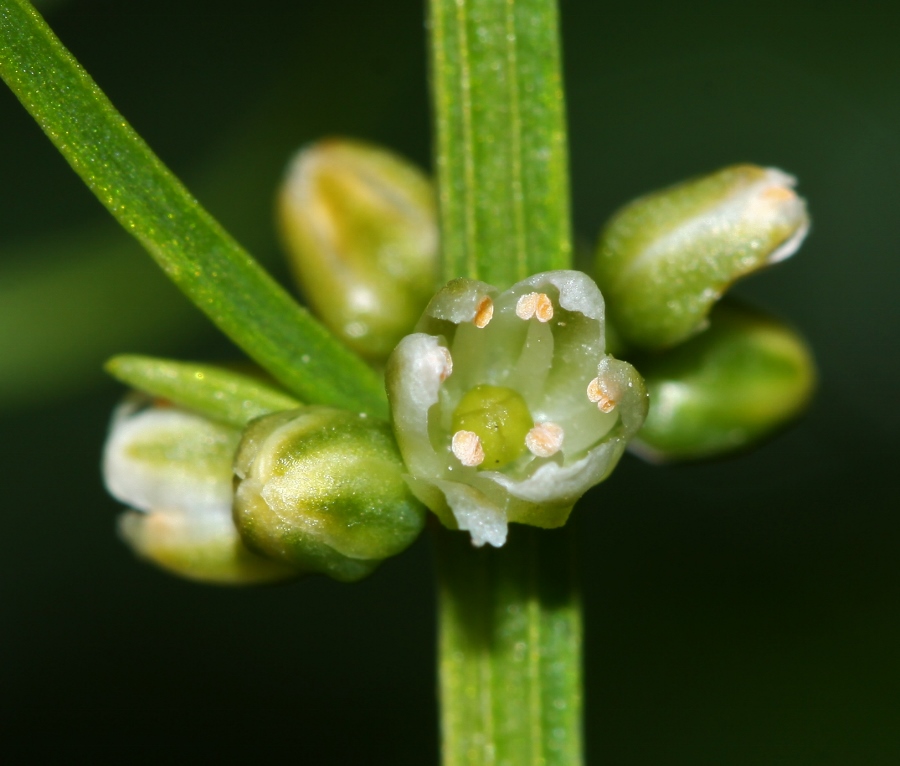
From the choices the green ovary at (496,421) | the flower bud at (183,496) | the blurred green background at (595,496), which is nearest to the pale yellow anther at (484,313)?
the green ovary at (496,421)

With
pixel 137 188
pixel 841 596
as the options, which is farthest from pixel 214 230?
pixel 841 596

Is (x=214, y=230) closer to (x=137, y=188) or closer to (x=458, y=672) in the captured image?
(x=137, y=188)

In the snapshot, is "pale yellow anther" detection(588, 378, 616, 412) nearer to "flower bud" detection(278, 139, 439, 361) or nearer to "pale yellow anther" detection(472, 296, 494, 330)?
"pale yellow anther" detection(472, 296, 494, 330)

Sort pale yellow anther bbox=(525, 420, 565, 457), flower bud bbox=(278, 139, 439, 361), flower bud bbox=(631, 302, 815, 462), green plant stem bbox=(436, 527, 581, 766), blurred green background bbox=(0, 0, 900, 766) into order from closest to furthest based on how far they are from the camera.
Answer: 1. pale yellow anther bbox=(525, 420, 565, 457)
2. green plant stem bbox=(436, 527, 581, 766)
3. flower bud bbox=(631, 302, 815, 462)
4. flower bud bbox=(278, 139, 439, 361)
5. blurred green background bbox=(0, 0, 900, 766)

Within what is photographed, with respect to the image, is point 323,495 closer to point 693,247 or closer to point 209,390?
point 209,390

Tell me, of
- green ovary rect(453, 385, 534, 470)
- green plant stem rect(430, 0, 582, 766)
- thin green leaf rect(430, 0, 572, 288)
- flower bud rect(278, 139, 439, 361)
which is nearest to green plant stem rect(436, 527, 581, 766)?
green plant stem rect(430, 0, 582, 766)

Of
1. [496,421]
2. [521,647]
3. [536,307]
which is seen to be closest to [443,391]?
[496,421]
